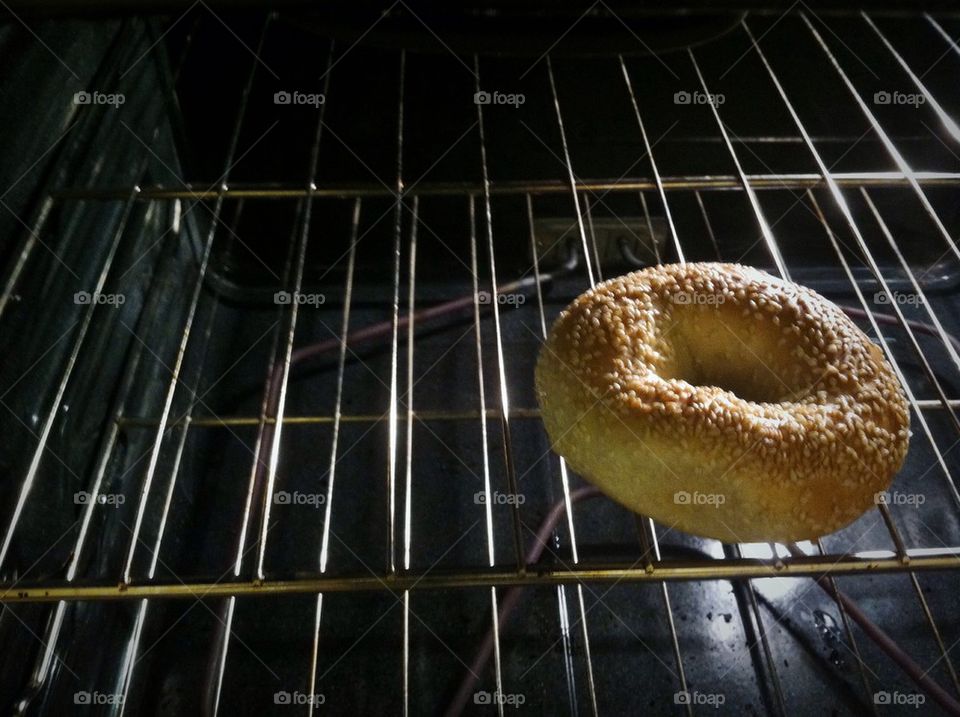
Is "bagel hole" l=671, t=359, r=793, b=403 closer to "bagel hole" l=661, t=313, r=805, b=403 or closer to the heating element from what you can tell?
"bagel hole" l=661, t=313, r=805, b=403

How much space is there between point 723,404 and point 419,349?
92 centimetres

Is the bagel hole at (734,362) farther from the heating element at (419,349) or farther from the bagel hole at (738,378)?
the heating element at (419,349)

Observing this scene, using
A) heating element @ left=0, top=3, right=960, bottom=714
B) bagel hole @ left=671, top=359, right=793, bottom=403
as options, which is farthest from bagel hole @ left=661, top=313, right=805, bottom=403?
heating element @ left=0, top=3, right=960, bottom=714

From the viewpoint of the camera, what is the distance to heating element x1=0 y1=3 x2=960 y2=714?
3.56 ft

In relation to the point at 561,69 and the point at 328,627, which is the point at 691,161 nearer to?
the point at 561,69

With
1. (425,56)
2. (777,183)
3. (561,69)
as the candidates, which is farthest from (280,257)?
(777,183)

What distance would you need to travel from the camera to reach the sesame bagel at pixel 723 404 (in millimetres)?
818

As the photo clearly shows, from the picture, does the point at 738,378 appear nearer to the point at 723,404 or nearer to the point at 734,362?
the point at 734,362

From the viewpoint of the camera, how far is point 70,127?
1.04 metres

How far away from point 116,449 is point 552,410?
873 mm

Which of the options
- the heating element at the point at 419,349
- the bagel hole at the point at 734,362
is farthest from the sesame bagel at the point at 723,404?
the heating element at the point at 419,349

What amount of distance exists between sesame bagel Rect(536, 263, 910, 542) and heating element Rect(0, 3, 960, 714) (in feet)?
0.37

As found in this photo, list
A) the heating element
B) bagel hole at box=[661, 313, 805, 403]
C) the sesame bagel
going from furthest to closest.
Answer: the heating element → bagel hole at box=[661, 313, 805, 403] → the sesame bagel

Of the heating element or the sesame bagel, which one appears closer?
the sesame bagel
